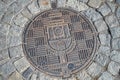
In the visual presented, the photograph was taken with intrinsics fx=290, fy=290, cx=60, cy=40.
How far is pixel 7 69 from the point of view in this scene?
5.20 m

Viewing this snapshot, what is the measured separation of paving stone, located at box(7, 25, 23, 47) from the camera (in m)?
5.45

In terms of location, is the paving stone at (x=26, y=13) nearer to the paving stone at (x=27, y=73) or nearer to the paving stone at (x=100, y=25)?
the paving stone at (x=27, y=73)

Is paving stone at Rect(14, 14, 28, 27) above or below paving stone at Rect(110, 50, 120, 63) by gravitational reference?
above

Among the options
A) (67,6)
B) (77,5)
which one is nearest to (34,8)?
(67,6)

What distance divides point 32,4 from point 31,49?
3.29 feet

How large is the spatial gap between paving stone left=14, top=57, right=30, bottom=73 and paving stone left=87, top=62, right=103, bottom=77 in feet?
3.67

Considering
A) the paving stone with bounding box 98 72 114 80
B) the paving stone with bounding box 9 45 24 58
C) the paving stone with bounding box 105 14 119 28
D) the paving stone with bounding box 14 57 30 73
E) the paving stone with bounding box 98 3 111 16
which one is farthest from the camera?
the paving stone with bounding box 98 3 111 16

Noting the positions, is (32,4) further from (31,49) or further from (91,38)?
(91,38)

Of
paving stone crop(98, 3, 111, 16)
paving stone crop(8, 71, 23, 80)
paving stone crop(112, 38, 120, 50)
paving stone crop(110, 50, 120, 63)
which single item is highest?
paving stone crop(98, 3, 111, 16)

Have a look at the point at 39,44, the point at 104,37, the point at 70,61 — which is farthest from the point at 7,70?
the point at 104,37

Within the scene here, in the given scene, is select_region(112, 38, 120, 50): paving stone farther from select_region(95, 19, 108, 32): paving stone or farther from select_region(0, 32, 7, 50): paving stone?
select_region(0, 32, 7, 50): paving stone

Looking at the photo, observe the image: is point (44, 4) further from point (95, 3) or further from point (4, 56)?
point (4, 56)

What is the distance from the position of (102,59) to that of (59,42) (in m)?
0.86

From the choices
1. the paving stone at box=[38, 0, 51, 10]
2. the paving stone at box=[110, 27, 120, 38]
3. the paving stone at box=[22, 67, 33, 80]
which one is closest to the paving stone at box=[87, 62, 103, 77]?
the paving stone at box=[110, 27, 120, 38]
